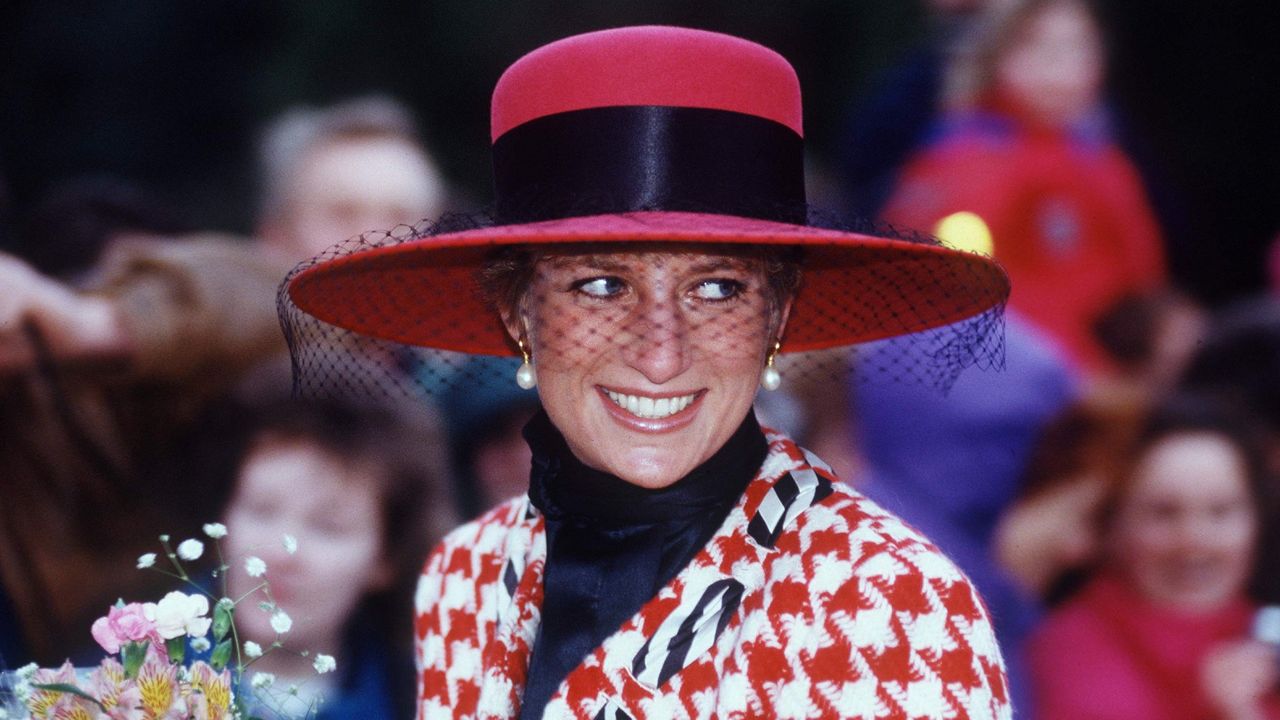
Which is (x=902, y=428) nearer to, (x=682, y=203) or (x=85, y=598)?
(x=682, y=203)

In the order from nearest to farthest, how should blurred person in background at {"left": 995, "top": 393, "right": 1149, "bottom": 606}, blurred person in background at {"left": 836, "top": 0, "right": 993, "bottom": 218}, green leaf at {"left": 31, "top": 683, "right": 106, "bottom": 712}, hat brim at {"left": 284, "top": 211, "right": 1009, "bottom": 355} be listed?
green leaf at {"left": 31, "top": 683, "right": 106, "bottom": 712}, hat brim at {"left": 284, "top": 211, "right": 1009, "bottom": 355}, blurred person in background at {"left": 995, "top": 393, "right": 1149, "bottom": 606}, blurred person in background at {"left": 836, "top": 0, "right": 993, "bottom": 218}

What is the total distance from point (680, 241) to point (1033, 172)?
2258mm

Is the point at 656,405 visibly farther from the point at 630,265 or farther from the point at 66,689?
the point at 66,689

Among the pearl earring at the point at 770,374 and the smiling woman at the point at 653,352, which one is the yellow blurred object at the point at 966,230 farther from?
the smiling woman at the point at 653,352

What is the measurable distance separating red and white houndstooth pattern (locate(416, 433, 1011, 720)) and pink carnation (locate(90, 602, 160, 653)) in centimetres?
54

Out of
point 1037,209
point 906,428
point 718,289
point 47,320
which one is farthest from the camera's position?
point 1037,209

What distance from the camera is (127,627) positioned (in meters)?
1.38

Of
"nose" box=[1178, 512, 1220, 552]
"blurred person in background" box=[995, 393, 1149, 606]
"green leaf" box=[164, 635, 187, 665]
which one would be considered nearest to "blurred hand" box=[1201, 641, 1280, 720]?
"nose" box=[1178, 512, 1220, 552]

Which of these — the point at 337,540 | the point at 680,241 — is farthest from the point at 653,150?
the point at 337,540

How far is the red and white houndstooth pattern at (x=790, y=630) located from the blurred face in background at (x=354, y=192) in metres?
2.00

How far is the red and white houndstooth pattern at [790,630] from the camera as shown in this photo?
1.50 metres

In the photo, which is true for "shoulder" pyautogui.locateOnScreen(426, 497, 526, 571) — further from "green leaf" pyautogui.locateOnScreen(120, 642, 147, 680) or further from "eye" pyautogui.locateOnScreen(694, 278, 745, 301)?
"green leaf" pyautogui.locateOnScreen(120, 642, 147, 680)

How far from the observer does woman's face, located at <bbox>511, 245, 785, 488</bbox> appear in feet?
5.72

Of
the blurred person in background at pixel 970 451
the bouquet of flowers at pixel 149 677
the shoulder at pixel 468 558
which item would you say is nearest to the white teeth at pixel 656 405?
the shoulder at pixel 468 558
